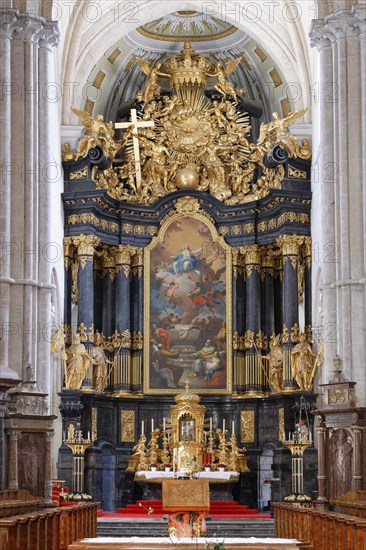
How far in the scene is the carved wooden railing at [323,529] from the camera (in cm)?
1554

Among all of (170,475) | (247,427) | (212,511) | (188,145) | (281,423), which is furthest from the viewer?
(188,145)

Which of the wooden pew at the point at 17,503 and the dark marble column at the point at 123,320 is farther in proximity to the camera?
the dark marble column at the point at 123,320

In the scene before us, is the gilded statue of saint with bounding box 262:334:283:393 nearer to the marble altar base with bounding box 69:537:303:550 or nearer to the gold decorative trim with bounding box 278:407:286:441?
the gold decorative trim with bounding box 278:407:286:441

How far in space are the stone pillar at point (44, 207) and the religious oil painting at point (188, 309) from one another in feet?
24.2

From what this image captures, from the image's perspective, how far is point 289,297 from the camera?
3164cm

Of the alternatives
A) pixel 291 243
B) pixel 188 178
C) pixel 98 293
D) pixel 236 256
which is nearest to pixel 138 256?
pixel 98 293

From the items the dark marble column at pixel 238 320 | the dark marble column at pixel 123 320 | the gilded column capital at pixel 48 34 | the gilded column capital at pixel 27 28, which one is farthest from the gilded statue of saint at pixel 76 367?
the gilded column capital at pixel 27 28

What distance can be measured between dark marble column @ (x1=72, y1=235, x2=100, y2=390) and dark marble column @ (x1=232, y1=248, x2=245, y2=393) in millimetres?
3893

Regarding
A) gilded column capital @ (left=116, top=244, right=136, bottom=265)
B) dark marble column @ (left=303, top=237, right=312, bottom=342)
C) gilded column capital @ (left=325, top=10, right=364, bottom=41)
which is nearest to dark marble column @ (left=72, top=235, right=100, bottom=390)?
gilded column capital @ (left=116, top=244, right=136, bottom=265)

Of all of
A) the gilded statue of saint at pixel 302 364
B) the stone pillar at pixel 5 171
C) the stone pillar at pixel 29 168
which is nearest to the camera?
the stone pillar at pixel 5 171

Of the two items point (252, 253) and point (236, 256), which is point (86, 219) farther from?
point (252, 253)

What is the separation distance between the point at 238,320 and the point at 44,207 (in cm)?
892

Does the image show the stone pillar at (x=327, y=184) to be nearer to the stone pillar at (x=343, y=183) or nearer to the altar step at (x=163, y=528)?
the stone pillar at (x=343, y=183)

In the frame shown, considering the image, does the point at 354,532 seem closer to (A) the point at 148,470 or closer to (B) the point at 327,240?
(B) the point at 327,240
